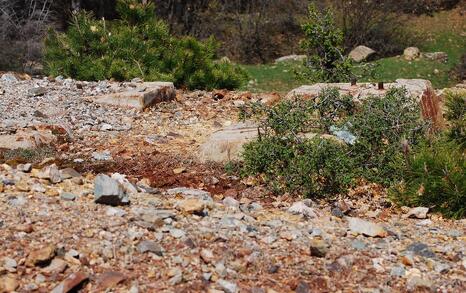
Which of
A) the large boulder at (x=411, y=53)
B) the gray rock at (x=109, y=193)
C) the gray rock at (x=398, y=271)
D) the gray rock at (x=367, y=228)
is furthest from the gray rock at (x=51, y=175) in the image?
the large boulder at (x=411, y=53)

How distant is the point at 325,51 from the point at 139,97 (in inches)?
99.5

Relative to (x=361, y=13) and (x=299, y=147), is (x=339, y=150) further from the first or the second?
(x=361, y=13)

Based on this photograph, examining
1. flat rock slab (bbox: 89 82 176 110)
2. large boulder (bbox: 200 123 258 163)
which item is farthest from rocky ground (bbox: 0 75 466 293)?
flat rock slab (bbox: 89 82 176 110)

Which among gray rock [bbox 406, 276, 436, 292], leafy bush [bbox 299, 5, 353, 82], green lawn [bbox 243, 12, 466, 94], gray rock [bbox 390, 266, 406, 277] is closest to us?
gray rock [bbox 406, 276, 436, 292]

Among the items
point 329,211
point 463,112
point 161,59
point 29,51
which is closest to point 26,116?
point 161,59

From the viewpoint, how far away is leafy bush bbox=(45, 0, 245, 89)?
28.8 ft

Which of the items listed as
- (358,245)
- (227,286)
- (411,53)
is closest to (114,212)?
(227,286)

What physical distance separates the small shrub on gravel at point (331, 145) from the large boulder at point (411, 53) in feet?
50.2

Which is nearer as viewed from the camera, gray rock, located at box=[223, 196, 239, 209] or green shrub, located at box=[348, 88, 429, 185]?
gray rock, located at box=[223, 196, 239, 209]

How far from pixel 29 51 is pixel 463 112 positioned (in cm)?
1430

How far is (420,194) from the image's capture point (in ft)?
15.0

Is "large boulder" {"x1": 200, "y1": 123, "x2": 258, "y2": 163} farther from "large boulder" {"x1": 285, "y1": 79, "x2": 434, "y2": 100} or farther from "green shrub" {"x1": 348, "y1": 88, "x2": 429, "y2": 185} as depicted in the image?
"large boulder" {"x1": 285, "y1": 79, "x2": 434, "y2": 100}

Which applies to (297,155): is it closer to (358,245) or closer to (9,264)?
(358,245)

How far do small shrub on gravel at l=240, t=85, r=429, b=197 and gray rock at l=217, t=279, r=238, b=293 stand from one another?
1545mm
